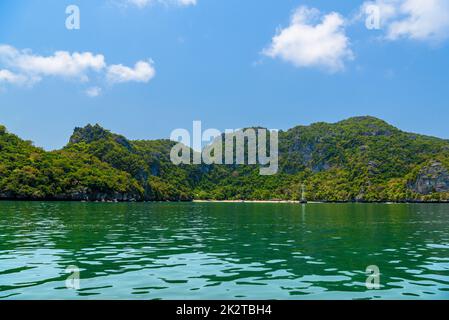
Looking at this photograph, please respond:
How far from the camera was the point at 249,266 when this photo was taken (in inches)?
1013

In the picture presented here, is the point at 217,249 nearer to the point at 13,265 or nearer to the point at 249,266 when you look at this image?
the point at 249,266

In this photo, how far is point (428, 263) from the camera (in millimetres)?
27578

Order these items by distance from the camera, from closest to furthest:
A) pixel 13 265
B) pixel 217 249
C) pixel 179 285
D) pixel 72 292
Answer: pixel 72 292, pixel 179 285, pixel 13 265, pixel 217 249

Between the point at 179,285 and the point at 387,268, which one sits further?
the point at 387,268

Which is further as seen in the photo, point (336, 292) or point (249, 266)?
point (249, 266)
